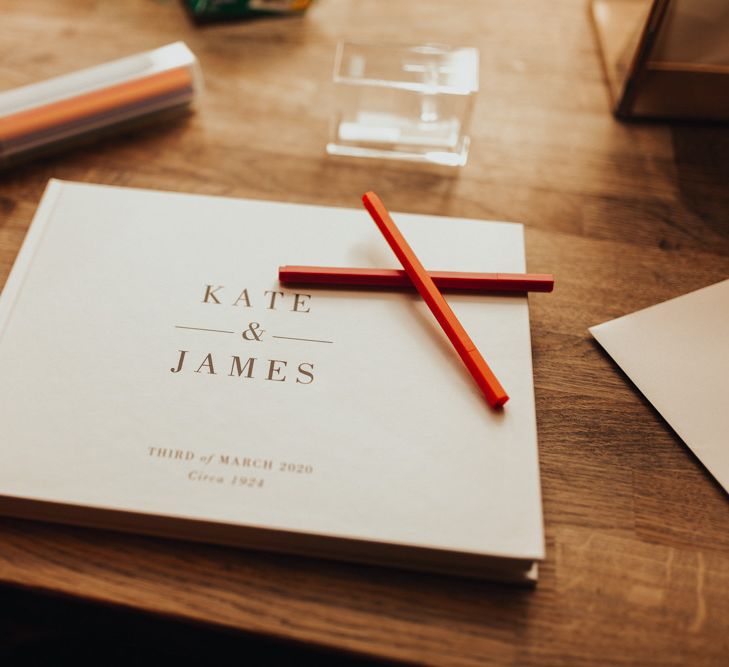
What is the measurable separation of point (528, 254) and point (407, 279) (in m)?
0.11

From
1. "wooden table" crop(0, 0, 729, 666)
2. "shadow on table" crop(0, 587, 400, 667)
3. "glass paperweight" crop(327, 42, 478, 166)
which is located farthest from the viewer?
"shadow on table" crop(0, 587, 400, 667)

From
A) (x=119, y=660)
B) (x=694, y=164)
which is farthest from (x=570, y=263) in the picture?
(x=119, y=660)

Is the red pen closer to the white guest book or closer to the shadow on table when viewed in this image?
the white guest book

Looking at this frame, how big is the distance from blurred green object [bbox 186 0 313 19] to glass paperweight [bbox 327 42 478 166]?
0.11 metres

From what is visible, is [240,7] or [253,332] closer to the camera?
[253,332]

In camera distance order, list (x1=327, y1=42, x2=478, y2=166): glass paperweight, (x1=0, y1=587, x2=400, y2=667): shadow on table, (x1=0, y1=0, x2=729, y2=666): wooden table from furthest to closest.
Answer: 1. (x1=0, y1=587, x2=400, y2=667): shadow on table
2. (x1=327, y1=42, x2=478, y2=166): glass paperweight
3. (x1=0, y1=0, x2=729, y2=666): wooden table

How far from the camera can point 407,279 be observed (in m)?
0.46

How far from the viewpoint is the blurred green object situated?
65 cm

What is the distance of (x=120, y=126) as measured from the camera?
57 centimetres

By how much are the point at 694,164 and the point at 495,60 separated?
214 mm

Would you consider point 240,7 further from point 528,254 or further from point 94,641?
point 94,641

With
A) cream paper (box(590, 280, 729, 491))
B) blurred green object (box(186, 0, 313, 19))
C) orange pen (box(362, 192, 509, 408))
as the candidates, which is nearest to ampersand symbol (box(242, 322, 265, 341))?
orange pen (box(362, 192, 509, 408))

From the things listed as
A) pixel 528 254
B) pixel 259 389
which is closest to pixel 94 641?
pixel 259 389

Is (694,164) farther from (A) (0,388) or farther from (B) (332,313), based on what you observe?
(A) (0,388)
